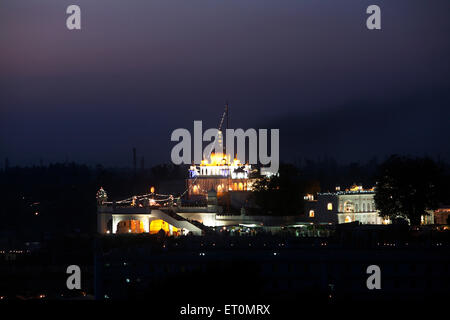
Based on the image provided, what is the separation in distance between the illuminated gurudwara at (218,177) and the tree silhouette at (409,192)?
52.5 feet

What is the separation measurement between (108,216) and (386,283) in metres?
37.8

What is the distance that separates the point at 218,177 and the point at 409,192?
809 inches

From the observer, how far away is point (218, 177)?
102 m

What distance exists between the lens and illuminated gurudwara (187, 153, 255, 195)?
102 m

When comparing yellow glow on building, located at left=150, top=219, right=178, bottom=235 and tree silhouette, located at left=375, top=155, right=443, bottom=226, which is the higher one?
tree silhouette, located at left=375, top=155, right=443, bottom=226

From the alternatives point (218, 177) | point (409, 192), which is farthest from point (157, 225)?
point (409, 192)

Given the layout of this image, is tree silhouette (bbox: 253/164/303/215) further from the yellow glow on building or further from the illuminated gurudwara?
the yellow glow on building

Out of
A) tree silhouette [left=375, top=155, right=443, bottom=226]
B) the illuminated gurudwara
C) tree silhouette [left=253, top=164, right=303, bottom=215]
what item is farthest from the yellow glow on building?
tree silhouette [left=375, top=155, right=443, bottom=226]

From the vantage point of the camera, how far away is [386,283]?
5775cm

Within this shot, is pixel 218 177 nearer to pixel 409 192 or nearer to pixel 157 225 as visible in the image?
pixel 157 225

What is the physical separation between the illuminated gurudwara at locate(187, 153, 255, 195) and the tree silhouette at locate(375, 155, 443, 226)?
1601 centimetres

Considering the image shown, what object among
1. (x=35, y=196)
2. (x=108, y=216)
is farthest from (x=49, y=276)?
(x=35, y=196)

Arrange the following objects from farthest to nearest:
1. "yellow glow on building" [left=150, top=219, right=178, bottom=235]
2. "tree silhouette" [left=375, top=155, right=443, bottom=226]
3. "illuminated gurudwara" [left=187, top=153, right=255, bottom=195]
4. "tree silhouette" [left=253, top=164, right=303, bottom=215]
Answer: "illuminated gurudwara" [left=187, top=153, right=255, bottom=195], "tree silhouette" [left=253, top=164, right=303, bottom=215], "yellow glow on building" [left=150, top=219, right=178, bottom=235], "tree silhouette" [left=375, top=155, right=443, bottom=226]
